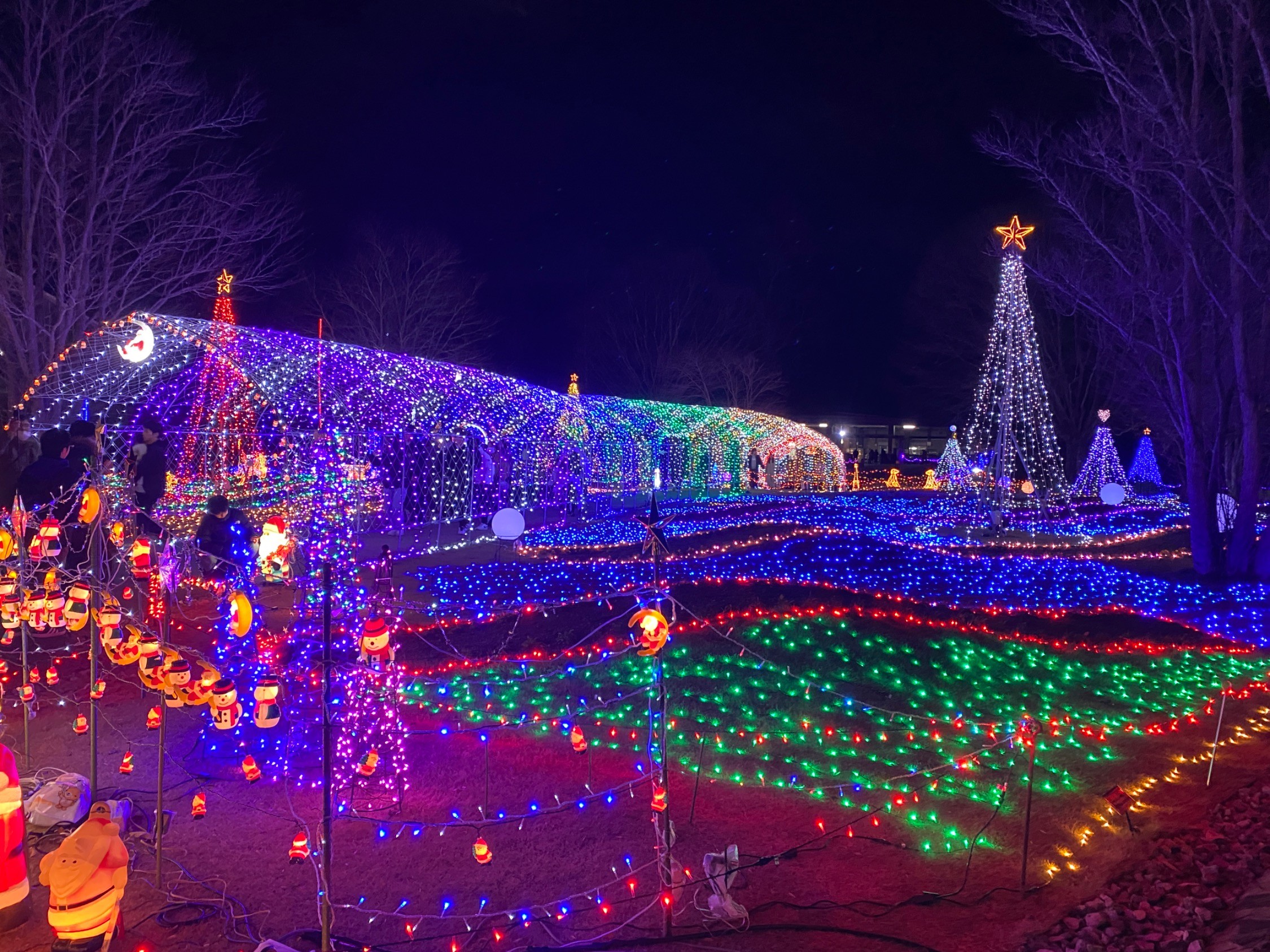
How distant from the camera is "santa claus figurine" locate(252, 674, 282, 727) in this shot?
325cm

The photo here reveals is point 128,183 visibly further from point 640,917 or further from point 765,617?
point 640,917

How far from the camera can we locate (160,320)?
9.76 m

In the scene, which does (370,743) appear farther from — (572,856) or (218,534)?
(218,534)

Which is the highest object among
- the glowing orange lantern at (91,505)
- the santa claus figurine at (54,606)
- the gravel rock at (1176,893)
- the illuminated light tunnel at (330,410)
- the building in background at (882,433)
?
the building in background at (882,433)

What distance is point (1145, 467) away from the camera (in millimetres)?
31031

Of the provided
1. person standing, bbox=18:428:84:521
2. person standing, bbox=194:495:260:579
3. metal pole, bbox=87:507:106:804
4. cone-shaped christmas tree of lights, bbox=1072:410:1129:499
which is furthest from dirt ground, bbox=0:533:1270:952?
cone-shaped christmas tree of lights, bbox=1072:410:1129:499

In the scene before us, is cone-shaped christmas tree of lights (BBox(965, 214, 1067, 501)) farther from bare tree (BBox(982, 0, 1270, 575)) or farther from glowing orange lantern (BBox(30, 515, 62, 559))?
glowing orange lantern (BBox(30, 515, 62, 559))

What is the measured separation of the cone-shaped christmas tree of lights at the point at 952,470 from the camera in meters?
23.2

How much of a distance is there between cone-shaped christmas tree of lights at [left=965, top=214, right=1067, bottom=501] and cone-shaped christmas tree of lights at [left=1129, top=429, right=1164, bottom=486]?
16748mm

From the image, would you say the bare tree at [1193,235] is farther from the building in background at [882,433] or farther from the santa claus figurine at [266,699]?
the building in background at [882,433]

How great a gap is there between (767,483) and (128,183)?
23.1 m


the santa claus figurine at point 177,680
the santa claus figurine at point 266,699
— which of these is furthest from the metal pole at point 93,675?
the santa claus figurine at point 266,699

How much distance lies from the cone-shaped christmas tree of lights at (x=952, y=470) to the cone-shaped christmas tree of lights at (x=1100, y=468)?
140 inches

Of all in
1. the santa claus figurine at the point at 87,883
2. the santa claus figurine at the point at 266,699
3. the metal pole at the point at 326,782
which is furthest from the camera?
the santa claus figurine at the point at 266,699
